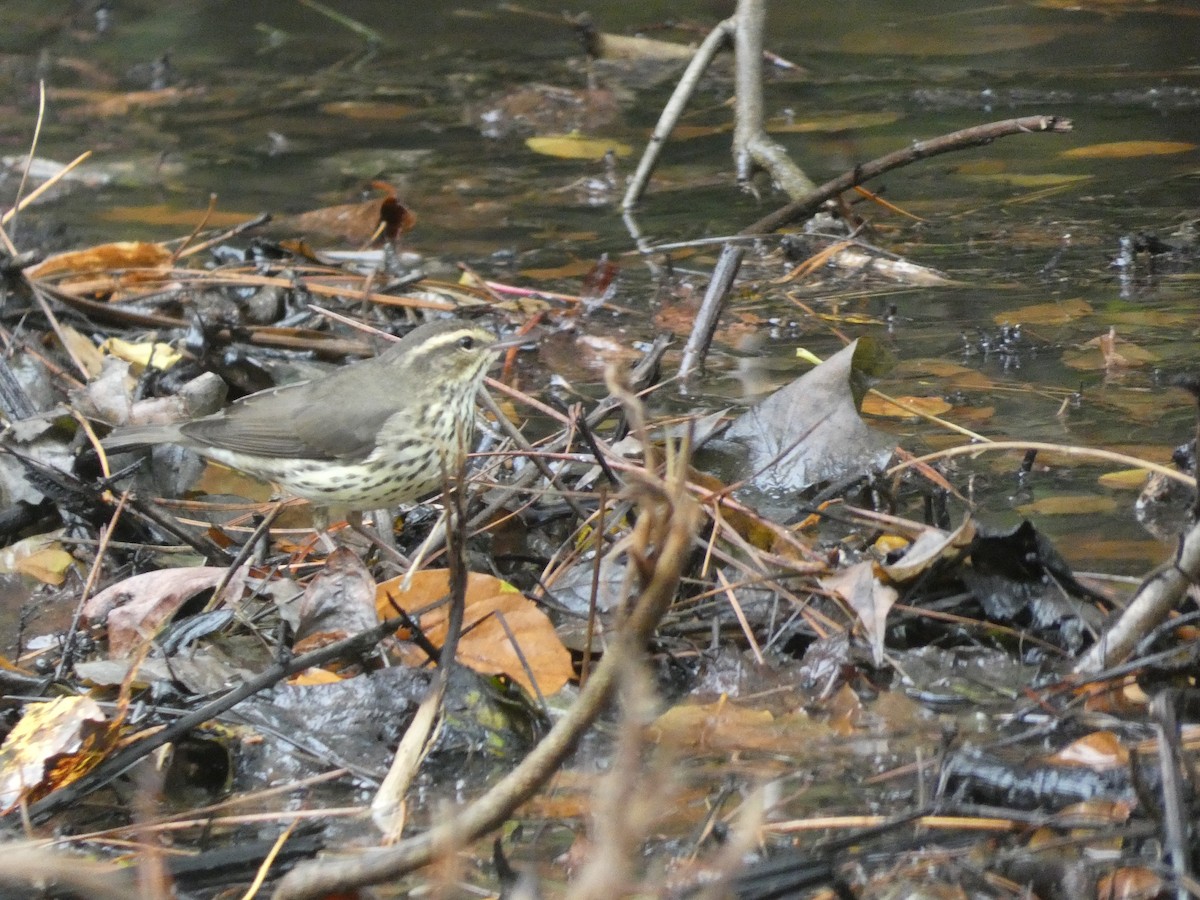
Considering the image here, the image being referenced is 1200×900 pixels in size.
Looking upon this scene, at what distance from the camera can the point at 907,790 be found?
116 inches

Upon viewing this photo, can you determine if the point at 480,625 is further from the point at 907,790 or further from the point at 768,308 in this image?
the point at 768,308

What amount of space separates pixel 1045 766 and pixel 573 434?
1.97 metres

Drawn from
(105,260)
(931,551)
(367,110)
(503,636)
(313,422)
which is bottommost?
(367,110)

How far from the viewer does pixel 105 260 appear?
275 inches

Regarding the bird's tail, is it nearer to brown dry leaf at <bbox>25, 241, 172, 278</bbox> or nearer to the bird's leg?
the bird's leg

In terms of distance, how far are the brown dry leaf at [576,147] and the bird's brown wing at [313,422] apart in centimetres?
481

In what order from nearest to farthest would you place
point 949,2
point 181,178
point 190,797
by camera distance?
point 190,797 < point 181,178 < point 949,2

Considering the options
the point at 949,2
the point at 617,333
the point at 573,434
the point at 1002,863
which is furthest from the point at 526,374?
the point at 949,2

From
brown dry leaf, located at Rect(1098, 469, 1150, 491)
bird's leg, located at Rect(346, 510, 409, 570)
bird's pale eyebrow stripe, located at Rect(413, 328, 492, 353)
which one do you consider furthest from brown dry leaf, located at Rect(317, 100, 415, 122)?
brown dry leaf, located at Rect(1098, 469, 1150, 491)

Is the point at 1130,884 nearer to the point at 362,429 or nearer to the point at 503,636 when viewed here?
the point at 503,636

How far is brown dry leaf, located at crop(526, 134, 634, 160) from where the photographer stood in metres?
9.70

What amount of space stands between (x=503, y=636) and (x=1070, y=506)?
1.69m

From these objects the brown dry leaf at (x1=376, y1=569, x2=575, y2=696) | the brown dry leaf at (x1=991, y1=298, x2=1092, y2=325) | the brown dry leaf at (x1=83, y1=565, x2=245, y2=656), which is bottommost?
the brown dry leaf at (x1=991, y1=298, x2=1092, y2=325)

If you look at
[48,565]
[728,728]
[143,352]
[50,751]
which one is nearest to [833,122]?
[143,352]
